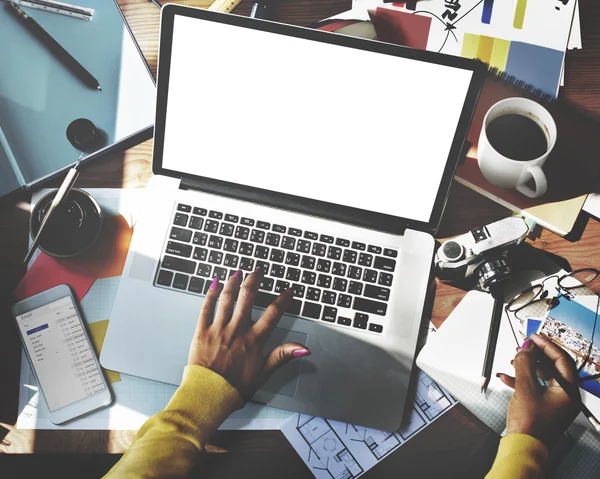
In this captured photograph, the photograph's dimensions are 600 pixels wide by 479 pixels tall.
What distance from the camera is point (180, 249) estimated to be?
0.85m

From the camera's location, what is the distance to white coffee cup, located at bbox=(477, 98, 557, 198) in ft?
2.54

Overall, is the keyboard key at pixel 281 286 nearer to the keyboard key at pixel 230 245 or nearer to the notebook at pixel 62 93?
the keyboard key at pixel 230 245

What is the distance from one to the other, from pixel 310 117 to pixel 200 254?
0.94ft

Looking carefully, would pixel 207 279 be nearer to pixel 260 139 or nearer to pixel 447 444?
pixel 260 139

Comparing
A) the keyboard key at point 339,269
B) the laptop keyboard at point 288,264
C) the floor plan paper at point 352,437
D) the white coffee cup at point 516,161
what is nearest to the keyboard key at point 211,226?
the laptop keyboard at point 288,264

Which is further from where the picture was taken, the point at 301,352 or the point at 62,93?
the point at 62,93

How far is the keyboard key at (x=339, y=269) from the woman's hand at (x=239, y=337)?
0.26ft

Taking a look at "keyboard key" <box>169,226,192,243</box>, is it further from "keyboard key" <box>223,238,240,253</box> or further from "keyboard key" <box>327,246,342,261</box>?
"keyboard key" <box>327,246,342,261</box>

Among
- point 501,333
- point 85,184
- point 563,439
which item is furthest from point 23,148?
point 563,439

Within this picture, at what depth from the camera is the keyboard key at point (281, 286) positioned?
2.73 ft

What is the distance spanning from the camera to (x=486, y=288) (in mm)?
843

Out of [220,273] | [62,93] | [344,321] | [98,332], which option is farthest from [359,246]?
[62,93]

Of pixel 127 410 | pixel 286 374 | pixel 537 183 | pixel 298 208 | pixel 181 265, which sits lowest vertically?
pixel 127 410

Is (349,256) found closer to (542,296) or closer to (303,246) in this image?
(303,246)
